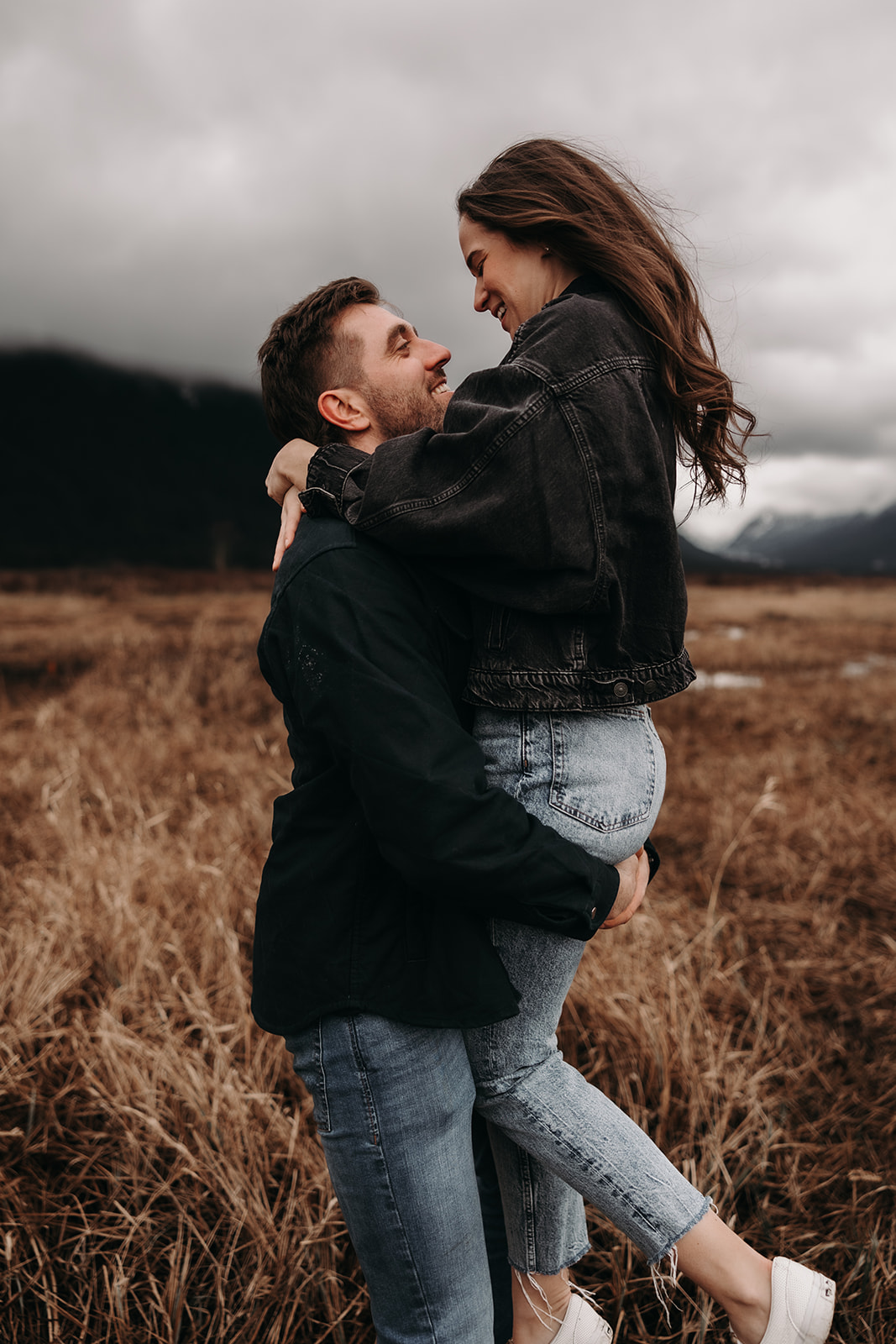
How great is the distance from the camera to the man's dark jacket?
105 cm

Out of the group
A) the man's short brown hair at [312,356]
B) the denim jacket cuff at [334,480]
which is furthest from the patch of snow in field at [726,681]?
the denim jacket cuff at [334,480]

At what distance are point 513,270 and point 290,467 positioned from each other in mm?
576

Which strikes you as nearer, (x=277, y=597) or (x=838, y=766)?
(x=277, y=597)

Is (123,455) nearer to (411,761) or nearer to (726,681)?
(726,681)

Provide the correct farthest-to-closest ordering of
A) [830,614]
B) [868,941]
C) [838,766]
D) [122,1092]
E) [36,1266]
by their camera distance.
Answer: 1. [830,614]
2. [838,766]
3. [868,941]
4. [122,1092]
5. [36,1266]

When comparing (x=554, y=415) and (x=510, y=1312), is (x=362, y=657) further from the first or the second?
Result: (x=510, y=1312)

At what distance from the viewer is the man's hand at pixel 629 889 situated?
1.27 metres

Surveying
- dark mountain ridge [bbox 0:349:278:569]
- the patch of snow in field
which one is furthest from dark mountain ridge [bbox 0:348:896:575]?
the patch of snow in field

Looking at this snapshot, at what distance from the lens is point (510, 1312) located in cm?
173

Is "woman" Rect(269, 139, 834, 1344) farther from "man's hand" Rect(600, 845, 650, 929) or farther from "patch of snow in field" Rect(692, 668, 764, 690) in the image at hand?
"patch of snow in field" Rect(692, 668, 764, 690)

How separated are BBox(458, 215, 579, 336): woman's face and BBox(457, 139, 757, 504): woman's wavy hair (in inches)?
0.7

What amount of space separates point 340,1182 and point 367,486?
116 centimetres

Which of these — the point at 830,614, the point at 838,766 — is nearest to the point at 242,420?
the point at 830,614

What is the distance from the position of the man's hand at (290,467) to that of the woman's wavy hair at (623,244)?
0.55 metres
